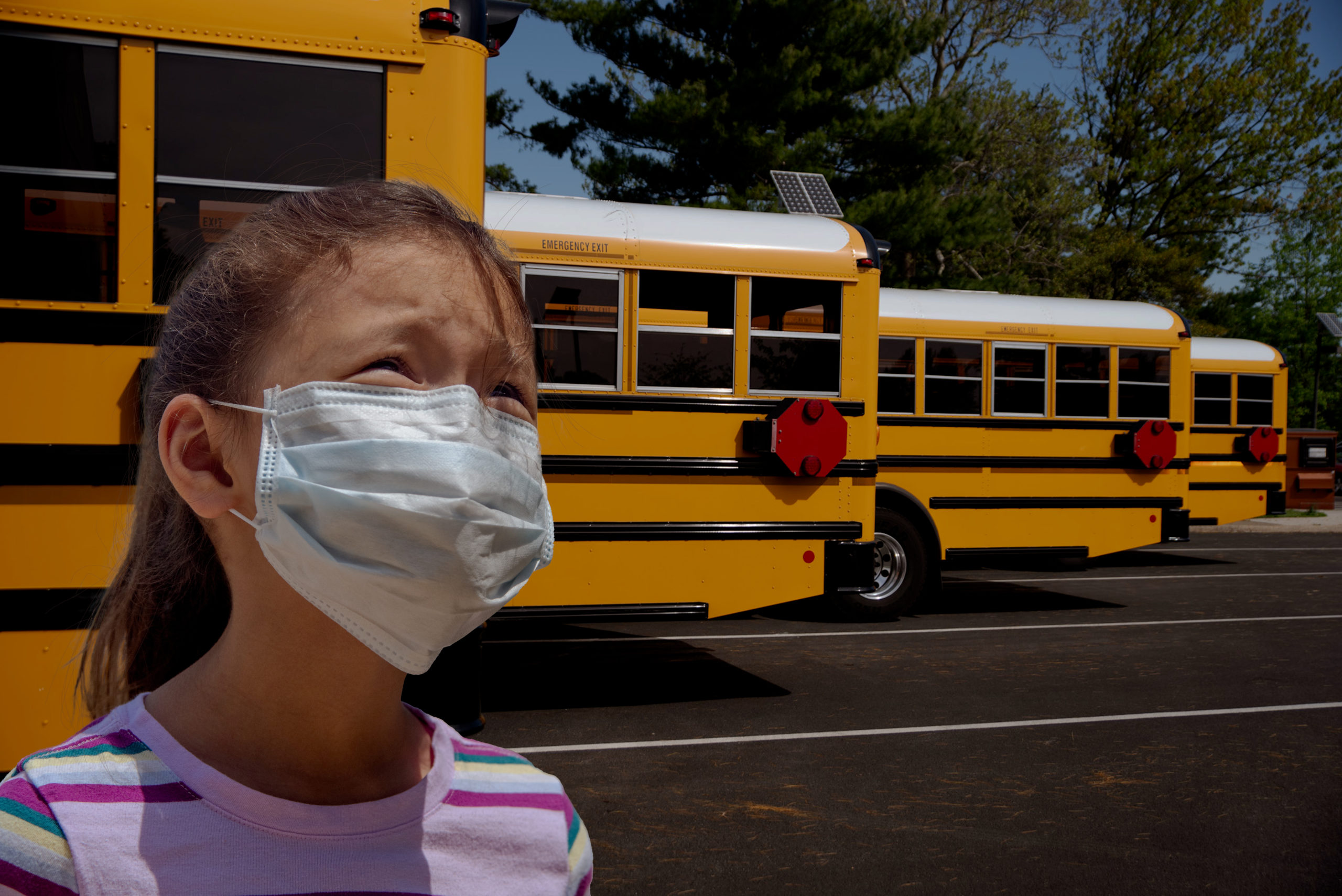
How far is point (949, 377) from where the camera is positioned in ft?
31.6

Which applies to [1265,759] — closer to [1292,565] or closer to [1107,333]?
[1107,333]

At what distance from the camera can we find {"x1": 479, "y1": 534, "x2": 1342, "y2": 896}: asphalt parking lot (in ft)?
12.5

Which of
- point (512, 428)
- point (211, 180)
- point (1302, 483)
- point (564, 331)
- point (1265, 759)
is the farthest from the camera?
point (1302, 483)

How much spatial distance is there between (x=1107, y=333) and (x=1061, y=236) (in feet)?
59.8

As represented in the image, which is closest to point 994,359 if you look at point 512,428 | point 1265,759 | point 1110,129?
point 1265,759

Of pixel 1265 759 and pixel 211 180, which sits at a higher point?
pixel 211 180

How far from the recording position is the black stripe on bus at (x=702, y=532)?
18.7 feet

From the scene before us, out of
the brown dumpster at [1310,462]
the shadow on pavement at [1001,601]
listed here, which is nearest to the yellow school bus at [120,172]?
the shadow on pavement at [1001,601]

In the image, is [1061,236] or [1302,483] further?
[1061,236]

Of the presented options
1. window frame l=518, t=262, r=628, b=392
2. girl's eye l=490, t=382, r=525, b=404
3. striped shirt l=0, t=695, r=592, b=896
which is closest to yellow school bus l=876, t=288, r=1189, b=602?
window frame l=518, t=262, r=628, b=392

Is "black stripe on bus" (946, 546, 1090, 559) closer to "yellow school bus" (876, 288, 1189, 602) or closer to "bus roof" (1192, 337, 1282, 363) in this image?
"yellow school bus" (876, 288, 1189, 602)

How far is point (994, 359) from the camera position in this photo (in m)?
9.76

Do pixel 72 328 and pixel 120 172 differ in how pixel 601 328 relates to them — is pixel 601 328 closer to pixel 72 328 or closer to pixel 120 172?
pixel 120 172

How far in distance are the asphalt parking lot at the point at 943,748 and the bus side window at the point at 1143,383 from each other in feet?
6.87
